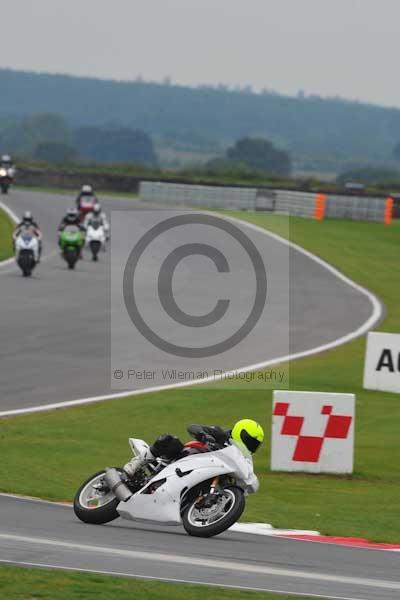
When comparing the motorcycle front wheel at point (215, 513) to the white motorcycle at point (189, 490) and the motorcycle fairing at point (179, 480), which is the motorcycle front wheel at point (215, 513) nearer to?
the white motorcycle at point (189, 490)

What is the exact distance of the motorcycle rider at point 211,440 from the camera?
11430 mm

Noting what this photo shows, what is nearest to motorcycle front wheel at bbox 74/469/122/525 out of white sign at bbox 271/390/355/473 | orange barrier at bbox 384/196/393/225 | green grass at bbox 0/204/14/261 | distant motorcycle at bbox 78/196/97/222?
white sign at bbox 271/390/355/473

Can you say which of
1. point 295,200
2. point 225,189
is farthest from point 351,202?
point 225,189

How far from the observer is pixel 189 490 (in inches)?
442

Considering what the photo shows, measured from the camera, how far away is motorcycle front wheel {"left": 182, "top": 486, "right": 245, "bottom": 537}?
10.9 m

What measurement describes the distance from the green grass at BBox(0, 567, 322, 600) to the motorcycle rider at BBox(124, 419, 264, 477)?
2392 mm

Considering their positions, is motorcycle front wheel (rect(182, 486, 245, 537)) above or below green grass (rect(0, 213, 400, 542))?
above

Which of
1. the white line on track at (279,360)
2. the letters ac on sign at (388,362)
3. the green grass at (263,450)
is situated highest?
the letters ac on sign at (388,362)

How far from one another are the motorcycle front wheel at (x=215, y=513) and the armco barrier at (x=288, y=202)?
5175 centimetres

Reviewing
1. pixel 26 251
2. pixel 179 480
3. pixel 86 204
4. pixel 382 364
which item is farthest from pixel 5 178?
pixel 179 480

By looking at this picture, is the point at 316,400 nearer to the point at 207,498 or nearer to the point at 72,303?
the point at 207,498

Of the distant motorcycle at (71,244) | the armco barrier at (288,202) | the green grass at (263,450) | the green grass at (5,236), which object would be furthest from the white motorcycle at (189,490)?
the armco barrier at (288,202)

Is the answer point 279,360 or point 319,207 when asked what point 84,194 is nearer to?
point 319,207
